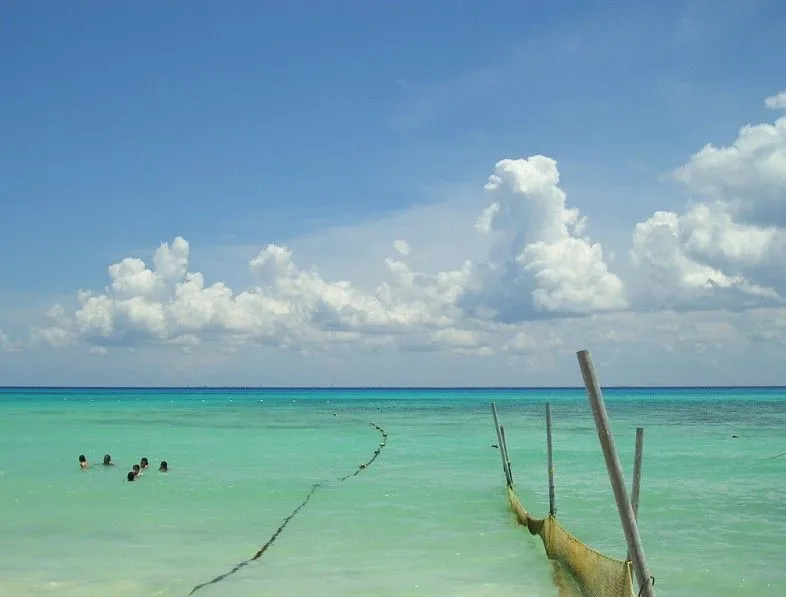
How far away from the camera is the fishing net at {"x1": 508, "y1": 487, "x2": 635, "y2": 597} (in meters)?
8.75

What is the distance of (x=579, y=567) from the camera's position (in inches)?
437

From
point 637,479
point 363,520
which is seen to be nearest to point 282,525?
point 363,520

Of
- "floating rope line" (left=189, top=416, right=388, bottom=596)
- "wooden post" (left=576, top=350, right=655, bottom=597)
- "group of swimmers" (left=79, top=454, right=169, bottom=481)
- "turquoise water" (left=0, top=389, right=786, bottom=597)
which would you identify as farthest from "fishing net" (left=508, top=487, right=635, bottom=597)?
"group of swimmers" (left=79, top=454, right=169, bottom=481)

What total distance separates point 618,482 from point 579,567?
169 inches

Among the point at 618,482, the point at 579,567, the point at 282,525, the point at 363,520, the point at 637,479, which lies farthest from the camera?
the point at 363,520

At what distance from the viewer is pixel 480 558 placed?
46.9 feet

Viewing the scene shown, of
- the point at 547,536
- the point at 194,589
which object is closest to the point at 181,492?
the point at 194,589

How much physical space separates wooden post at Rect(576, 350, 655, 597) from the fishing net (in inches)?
26.0

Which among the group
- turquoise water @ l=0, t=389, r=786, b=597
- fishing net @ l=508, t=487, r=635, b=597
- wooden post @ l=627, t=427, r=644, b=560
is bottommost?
turquoise water @ l=0, t=389, r=786, b=597

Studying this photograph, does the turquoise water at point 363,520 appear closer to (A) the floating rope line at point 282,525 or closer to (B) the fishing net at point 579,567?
(A) the floating rope line at point 282,525

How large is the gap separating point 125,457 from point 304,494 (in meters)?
13.7

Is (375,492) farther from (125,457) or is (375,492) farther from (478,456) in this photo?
(125,457)

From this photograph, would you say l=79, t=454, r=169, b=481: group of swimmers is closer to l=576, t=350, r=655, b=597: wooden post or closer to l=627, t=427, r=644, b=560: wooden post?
l=627, t=427, r=644, b=560: wooden post

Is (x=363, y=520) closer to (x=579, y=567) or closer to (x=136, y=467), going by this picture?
(x=579, y=567)
